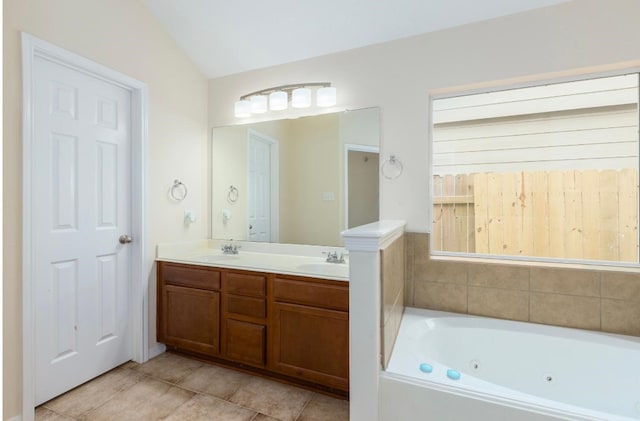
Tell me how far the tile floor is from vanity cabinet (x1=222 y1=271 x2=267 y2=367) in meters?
0.18

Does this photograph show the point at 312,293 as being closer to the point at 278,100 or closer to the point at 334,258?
the point at 334,258

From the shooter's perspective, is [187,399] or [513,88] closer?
[187,399]

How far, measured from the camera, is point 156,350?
101 inches

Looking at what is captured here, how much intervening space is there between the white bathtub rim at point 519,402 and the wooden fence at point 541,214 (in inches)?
41.7

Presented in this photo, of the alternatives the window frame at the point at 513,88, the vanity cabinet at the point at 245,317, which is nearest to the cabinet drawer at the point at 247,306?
the vanity cabinet at the point at 245,317

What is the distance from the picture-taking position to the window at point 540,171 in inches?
79.0

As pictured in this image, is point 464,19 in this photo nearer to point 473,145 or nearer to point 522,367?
point 473,145

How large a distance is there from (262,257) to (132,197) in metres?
1.04

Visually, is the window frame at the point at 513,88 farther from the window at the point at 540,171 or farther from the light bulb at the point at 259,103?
the light bulb at the point at 259,103

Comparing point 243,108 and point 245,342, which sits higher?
point 243,108

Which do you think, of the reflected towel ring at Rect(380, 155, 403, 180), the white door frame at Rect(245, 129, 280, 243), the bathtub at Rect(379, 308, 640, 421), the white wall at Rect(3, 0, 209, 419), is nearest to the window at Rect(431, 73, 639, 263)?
the reflected towel ring at Rect(380, 155, 403, 180)

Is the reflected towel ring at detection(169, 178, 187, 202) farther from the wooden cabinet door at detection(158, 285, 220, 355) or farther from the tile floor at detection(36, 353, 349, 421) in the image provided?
the tile floor at detection(36, 353, 349, 421)

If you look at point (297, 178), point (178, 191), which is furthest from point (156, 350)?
point (297, 178)

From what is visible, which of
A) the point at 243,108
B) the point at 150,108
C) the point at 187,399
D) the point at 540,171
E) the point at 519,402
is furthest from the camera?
the point at 243,108
